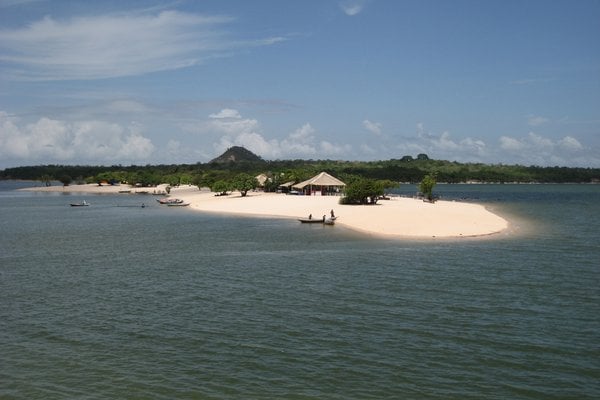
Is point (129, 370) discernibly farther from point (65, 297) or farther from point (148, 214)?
point (148, 214)

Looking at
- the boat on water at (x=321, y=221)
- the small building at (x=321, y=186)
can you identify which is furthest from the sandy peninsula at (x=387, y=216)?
the small building at (x=321, y=186)

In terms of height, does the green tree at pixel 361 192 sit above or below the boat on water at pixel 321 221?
above

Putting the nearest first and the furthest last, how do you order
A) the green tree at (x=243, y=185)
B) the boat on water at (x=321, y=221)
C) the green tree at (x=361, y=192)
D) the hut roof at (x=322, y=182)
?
the boat on water at (x=321, y=221)
the green tree at (x=361, y=192)
the hut roof at (x=322, y=182)
the green tree at (x=243, y=185)

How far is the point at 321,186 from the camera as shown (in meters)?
105

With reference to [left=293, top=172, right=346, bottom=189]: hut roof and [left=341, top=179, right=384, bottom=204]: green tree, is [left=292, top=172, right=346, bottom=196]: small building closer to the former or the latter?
[left=293, top=172, right=346, bottom=189]: hut roof

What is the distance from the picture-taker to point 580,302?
24.3 meters

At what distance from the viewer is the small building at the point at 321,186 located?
10325 cm

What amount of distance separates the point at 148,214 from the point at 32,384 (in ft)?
214

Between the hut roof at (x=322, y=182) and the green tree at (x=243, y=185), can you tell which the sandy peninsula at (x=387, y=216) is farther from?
the green tree at (x=243, y=185)

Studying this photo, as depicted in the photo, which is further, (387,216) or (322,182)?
(322,182)

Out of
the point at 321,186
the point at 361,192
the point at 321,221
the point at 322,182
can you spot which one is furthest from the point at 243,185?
the point at 321,221

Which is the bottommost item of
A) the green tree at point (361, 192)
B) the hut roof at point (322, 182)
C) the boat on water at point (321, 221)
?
the boat on water at point (321, 221)

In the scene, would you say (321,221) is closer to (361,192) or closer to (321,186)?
(361,192)

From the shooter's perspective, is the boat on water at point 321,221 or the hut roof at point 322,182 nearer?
the boat on water at point 321,221
